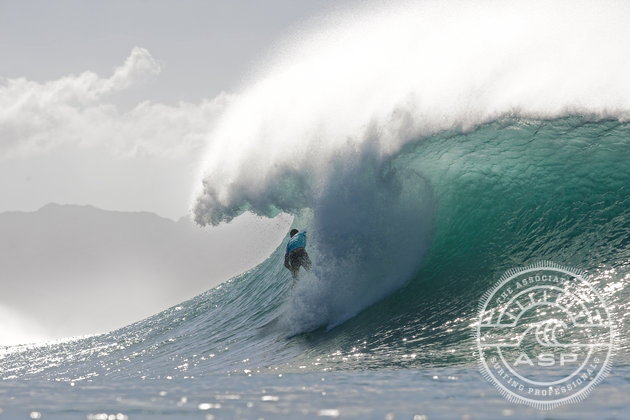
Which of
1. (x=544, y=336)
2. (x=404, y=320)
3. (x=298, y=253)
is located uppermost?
(x=298, y=253)

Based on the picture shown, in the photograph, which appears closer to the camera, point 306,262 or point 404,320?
point 404,320

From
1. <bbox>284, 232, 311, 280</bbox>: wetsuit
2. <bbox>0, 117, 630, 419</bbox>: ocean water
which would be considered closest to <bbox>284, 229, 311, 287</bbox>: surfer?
<bbox>284, 232, 311, 280</bbox>: wetsuit

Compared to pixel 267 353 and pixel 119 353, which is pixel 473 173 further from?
pixel 119 353

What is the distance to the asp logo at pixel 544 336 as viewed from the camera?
Result: 5.15 m

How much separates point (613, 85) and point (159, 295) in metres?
80.0

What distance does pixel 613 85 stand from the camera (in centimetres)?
1152

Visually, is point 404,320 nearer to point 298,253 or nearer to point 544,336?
point 544,336

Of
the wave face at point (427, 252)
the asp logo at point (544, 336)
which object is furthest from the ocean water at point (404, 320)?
the asp logo at point (544, 336)

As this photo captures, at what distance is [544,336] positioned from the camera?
7102mm

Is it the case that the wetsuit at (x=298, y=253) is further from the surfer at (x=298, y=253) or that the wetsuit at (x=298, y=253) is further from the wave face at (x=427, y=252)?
the wave face at (x=427, y=252)

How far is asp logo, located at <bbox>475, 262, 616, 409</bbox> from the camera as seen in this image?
515 centimetres

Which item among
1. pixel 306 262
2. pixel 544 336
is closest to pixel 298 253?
pixel 306 262

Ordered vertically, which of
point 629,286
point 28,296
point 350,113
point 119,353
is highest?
point 28,296

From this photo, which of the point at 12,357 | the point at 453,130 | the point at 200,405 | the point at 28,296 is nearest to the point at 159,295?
the point at 28,296
